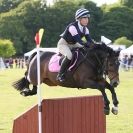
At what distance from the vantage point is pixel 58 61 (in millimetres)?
10922

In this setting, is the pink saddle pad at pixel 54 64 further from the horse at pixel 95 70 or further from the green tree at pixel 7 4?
the green tree at pixel 7 4

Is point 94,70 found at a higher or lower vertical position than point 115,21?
higher

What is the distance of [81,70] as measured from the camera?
10.2m

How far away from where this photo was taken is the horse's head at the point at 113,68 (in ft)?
32.1

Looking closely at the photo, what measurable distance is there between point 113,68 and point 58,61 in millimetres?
1493

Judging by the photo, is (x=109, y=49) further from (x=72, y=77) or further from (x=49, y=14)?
(x=49, y=14)

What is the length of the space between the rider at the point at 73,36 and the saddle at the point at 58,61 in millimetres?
99

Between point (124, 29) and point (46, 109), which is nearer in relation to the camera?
point (46, 109)

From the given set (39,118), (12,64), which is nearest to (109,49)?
Answer: (39,118)

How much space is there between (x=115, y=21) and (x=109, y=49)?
3458 inches

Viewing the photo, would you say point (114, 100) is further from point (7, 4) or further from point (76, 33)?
point (7, 4)

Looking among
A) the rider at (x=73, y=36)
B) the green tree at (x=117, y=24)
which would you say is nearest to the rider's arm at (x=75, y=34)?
the rider at (x=73, y=36)

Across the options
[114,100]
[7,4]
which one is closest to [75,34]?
[114,100]

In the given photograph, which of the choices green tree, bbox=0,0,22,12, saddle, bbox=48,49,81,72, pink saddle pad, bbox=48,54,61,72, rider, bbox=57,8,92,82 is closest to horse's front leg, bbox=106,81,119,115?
saddle, bbox=48,49,81,72
